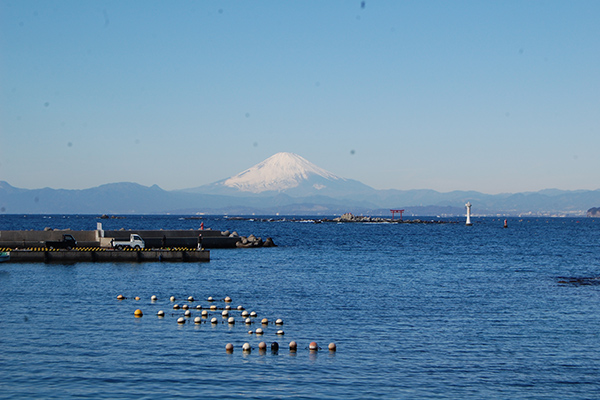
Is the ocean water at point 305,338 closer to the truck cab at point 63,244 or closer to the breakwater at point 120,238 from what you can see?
the truck cab at point 63,244

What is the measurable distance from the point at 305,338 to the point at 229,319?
220 inches

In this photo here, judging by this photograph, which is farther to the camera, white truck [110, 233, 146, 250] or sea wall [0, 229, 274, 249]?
sea wall [0, 229, 274, 249]

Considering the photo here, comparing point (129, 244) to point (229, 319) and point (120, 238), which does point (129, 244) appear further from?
point (229, 319)

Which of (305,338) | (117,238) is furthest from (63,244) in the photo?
(305,338)

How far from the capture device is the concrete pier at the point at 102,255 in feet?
224

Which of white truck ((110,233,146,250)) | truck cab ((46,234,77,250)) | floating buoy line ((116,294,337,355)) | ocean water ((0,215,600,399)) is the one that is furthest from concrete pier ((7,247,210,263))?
floating buoy line ((116,294,337,355))

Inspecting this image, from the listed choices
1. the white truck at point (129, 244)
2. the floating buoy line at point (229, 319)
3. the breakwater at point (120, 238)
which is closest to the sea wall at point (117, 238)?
the breakwater at point (120, 238)

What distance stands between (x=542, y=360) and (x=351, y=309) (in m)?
14.7

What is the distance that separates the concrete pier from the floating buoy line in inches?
1031

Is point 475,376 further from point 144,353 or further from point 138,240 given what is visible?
point 138,240

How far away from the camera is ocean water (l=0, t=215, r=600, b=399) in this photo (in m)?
23.7

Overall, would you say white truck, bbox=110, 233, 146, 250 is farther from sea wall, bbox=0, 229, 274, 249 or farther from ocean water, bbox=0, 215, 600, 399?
ocean water, bbox=0, 215, 600, 399

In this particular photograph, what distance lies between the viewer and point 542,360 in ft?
91.9

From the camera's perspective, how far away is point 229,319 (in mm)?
35312
